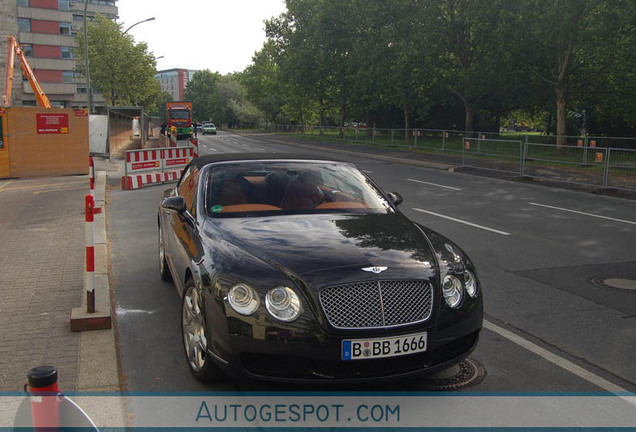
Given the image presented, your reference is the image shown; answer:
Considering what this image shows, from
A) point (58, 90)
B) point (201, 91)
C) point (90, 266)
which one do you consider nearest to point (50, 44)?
point (58, 90)

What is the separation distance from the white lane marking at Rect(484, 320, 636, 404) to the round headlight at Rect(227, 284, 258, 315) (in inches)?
96.0


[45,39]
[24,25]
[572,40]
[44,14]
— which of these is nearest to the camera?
[572,40]

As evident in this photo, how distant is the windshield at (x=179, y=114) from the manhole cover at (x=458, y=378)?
56586 millimetres

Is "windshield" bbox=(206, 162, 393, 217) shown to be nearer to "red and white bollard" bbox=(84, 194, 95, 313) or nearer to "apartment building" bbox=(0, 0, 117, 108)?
"red and white bollard" bbox=(84, 194, 95, 313)

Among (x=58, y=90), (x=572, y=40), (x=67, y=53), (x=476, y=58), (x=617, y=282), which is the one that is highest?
(x=67, y=53)

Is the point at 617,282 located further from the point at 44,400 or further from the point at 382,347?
the point at 44,400

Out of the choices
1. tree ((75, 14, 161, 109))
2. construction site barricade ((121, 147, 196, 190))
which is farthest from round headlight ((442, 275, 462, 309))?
tree ((75, 14, 161, 109))

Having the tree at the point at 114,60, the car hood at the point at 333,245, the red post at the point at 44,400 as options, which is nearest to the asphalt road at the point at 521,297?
the car hood at the point at 333,245

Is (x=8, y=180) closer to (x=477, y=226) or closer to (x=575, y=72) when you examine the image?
(x=477, y=226)

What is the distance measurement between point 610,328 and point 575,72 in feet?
83.0

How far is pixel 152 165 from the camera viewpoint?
18594 millimetres

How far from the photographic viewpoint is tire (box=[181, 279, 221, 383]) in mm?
3951

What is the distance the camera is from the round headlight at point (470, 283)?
13.1 ft

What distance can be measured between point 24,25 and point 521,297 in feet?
274
